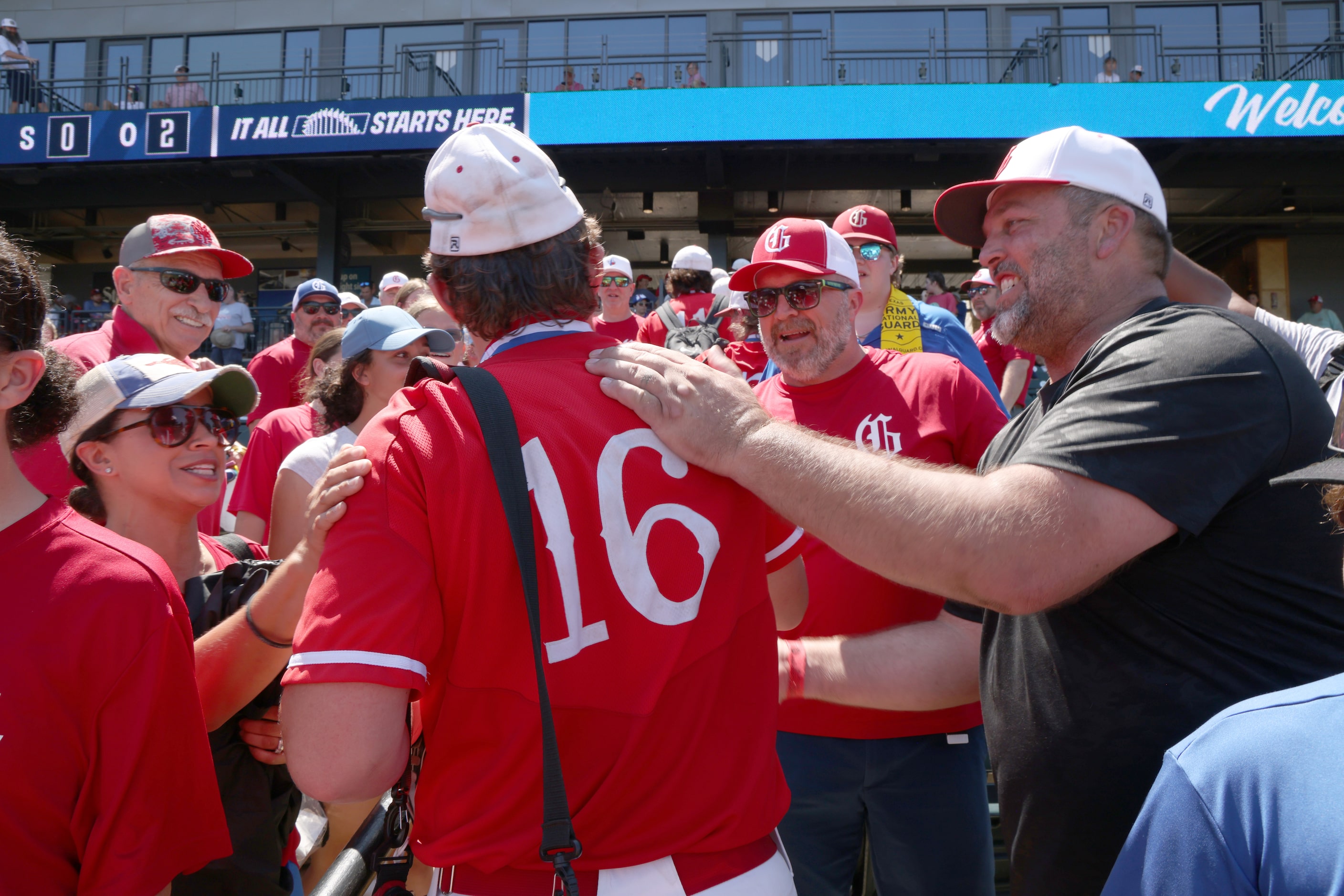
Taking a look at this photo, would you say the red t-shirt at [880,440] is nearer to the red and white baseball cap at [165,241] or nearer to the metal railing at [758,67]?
the red and white baseball cap at [165,241]

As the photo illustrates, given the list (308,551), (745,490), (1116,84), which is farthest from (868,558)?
(1116,84)

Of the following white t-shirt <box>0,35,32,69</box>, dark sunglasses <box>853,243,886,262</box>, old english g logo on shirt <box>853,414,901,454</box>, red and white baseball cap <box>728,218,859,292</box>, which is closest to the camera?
old english g logo on shirt <box>853,414,901,454</box>

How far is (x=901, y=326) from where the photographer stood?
16.2ft

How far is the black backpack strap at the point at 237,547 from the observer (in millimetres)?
2633

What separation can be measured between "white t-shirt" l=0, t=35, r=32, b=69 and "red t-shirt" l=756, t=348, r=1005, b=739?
23.5 metres

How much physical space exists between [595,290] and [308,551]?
71cm

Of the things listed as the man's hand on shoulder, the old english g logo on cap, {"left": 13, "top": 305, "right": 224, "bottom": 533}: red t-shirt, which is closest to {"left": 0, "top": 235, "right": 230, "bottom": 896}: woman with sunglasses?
the man's hand on shoulder

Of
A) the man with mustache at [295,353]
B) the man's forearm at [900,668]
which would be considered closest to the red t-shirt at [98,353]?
the man with mustache at [295,353]

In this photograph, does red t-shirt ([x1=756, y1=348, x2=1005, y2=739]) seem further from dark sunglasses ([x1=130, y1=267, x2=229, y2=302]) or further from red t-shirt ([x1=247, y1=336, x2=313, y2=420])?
red t-shirt ([x1=247, y1=336, x2=313, y2=420])

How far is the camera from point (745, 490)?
1650 millimetres

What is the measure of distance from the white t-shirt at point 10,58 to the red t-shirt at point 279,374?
1940cm

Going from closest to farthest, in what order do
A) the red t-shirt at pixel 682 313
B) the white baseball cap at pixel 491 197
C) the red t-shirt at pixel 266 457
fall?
the white baseball cap at pixel 491 197, the red t-shirt at pixel 266 457, the red t-shirt at pixel 682 313

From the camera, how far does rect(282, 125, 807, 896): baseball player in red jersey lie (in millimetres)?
1331

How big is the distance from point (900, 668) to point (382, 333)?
2.76 metres
